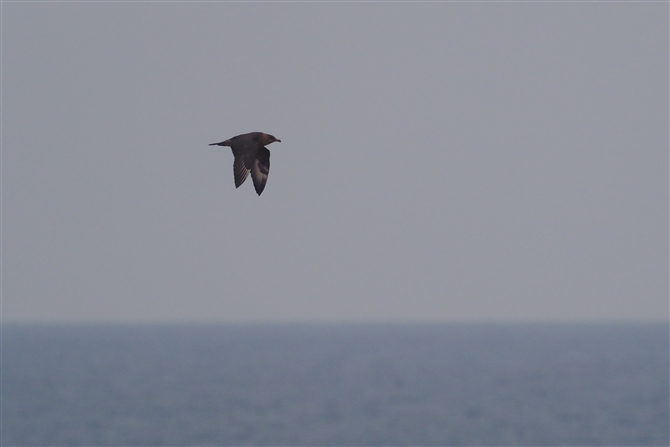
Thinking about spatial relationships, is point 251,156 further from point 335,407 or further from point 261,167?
point 335,407

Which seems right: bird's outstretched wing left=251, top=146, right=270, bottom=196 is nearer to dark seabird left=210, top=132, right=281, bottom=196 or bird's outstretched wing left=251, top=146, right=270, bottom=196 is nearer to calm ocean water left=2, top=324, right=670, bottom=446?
dark seabird left=210, top=132, right=281, bottom=196

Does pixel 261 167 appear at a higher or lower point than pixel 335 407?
higher

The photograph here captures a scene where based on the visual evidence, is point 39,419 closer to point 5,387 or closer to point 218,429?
point 218,429

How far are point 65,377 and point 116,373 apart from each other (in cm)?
1091

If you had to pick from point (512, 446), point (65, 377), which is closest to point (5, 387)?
point (65, 377)

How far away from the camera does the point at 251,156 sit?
18.3m

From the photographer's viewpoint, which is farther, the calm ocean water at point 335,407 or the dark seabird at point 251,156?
the calm ocean water at point 335,407

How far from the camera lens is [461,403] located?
141m

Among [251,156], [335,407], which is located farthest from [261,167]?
[335,407]

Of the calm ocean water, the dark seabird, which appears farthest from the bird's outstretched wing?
the calm ocean water

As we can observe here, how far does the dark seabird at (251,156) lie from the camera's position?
18062 millimetres

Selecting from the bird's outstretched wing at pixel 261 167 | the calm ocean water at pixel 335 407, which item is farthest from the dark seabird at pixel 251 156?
the calm ocean water at pixel 335 407

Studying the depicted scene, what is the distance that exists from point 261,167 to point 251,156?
266mm

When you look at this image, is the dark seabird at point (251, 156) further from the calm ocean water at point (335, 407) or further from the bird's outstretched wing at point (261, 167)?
the calm ocean water at point (335, 407)
